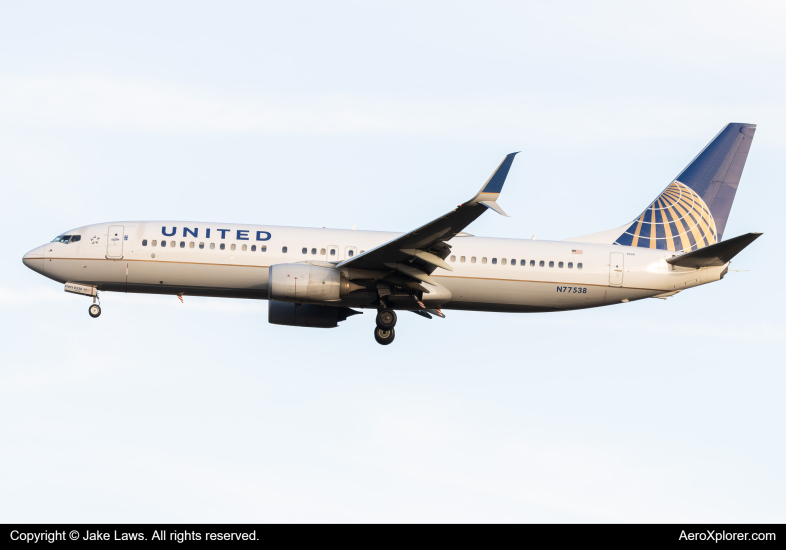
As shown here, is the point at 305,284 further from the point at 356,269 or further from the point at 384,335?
the point at 384,335

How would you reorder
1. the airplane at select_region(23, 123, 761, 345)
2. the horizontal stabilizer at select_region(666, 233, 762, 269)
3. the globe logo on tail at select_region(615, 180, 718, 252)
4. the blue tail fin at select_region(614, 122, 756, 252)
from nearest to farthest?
1. the horizontal stabilizer at select_region(666, 233, 762, 269)
2. the airplane at select_region(23, 123, 761, 345)
3. the globe logo on tail at select_region(615, 180, 718, 252)
4. the blue tail fin at select_region(614, 122, 756, 252)

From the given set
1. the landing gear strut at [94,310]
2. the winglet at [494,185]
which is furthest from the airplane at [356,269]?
the winglet at [494,185]

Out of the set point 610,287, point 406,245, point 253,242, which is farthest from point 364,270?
point 610,287

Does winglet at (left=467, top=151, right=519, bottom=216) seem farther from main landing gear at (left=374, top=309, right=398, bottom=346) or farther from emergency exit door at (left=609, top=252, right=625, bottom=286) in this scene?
emergency exit door at (left=609, top=252, right=625, bottom=286)

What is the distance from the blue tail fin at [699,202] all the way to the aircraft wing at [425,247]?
856 cm

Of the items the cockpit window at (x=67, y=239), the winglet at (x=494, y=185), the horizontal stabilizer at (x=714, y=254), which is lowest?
the cockpit window at (x=67, y=239)

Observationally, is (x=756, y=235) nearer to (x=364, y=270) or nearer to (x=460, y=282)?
(x=460, y=282)

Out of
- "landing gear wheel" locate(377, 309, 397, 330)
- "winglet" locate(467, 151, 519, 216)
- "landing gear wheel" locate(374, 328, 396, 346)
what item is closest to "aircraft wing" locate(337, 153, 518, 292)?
"winglet" locate(467, 151, 519, 216)

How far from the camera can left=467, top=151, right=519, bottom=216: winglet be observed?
24516 mm

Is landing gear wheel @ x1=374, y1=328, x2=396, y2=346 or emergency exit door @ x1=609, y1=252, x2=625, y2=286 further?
emergency exit door @ x1=609, y1=252, x2=625, y2=286

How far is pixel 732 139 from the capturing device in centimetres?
3550

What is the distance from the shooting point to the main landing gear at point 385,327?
30.4 m

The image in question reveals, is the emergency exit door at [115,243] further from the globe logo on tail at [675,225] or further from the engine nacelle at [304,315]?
the globe logo on tail at [675,225]

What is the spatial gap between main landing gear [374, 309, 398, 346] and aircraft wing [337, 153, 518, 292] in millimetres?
1324
